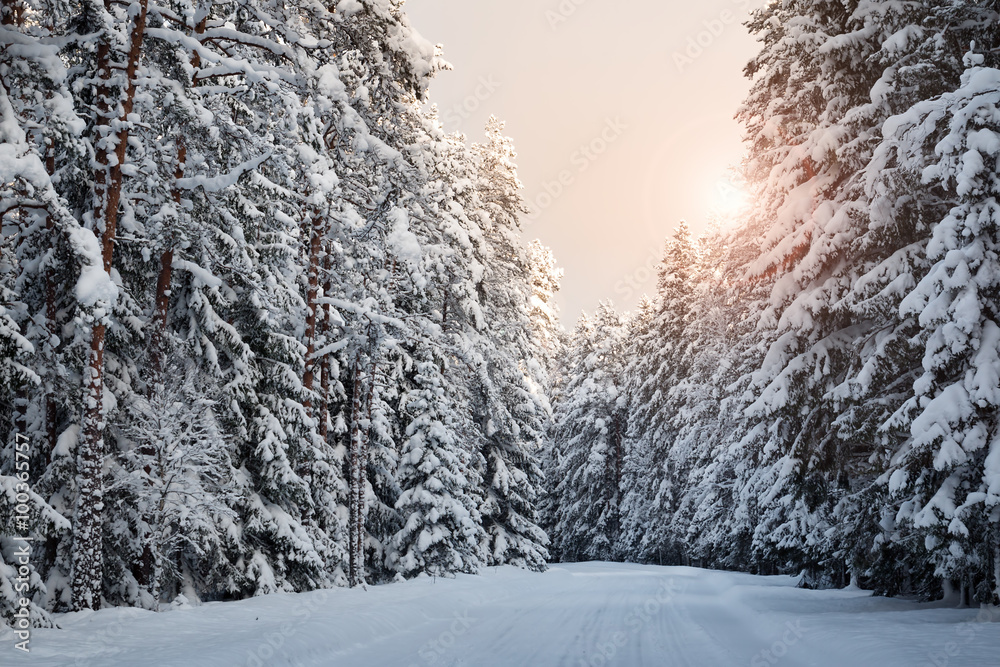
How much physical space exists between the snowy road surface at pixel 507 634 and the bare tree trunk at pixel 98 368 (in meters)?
0.70

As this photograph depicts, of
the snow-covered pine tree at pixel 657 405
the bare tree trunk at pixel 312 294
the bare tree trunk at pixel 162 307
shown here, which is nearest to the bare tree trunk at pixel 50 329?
the bare tree trunk at pixel 162 307

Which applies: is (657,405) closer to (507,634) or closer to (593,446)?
(593,446)

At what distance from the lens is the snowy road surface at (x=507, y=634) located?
9.20m

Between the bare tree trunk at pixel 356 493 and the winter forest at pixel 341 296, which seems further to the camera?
the bare tree trunk at pixel 356 493

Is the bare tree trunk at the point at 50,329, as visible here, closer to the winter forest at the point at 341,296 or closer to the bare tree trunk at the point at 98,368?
the winter forest at the point at 341,296

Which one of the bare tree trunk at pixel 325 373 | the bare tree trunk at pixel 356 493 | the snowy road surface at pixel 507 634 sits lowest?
the snowy road surface at pixel 507 634

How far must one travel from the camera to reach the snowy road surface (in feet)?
30.2

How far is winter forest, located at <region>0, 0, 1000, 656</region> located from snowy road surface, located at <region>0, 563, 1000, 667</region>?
1.00 m

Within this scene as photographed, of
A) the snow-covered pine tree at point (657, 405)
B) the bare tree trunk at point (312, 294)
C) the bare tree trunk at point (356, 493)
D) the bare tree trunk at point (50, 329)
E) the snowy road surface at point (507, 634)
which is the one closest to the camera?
the snowy road surface at point (507, 634)

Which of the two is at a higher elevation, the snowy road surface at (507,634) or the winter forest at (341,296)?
the winter forest at (341,296)

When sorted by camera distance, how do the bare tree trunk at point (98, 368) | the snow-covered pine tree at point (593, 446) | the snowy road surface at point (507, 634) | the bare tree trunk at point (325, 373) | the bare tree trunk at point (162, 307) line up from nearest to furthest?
the snowy road surface at point (507, 634) < the bare tree trunk at point (98, 368) < the bare tree trunk at point (162, 307) < the bare tree trunk at point (325, 373) < the snow-covered pine tree at point (593, 446)

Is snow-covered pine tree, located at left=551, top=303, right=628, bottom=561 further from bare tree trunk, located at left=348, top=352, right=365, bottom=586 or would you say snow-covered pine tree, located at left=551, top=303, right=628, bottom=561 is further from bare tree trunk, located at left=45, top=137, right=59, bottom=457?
bare tree trunk, located at left=45, top=137, right=59, bottom=457

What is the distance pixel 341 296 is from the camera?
72.5ft

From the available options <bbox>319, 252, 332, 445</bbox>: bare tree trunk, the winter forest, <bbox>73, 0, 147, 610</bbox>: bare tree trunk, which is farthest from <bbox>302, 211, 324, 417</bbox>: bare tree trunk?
<bbox>73, 0, 147, 610</bbox>: bare tree trunk
